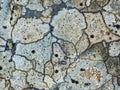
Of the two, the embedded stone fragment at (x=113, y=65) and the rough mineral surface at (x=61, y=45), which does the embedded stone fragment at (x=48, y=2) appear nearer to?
the rough mineral surface at (x=61, y=45)

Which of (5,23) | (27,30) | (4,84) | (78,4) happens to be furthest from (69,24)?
(4,84)

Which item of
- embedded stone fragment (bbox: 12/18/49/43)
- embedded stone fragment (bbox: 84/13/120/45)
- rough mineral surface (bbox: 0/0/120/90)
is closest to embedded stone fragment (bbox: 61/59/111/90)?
rough mineral surface (bbox: 0/0/120/90)

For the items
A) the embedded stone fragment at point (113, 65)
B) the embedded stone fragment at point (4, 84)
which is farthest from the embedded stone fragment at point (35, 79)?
the embedded stone fragment at point (113, 65)

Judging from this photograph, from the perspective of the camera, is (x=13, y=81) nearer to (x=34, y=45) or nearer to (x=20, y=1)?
(x=34, y=45)

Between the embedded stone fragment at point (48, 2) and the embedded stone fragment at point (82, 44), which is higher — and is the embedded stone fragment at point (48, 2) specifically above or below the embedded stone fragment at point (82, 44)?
above

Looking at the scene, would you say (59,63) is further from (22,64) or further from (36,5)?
(36,5)
